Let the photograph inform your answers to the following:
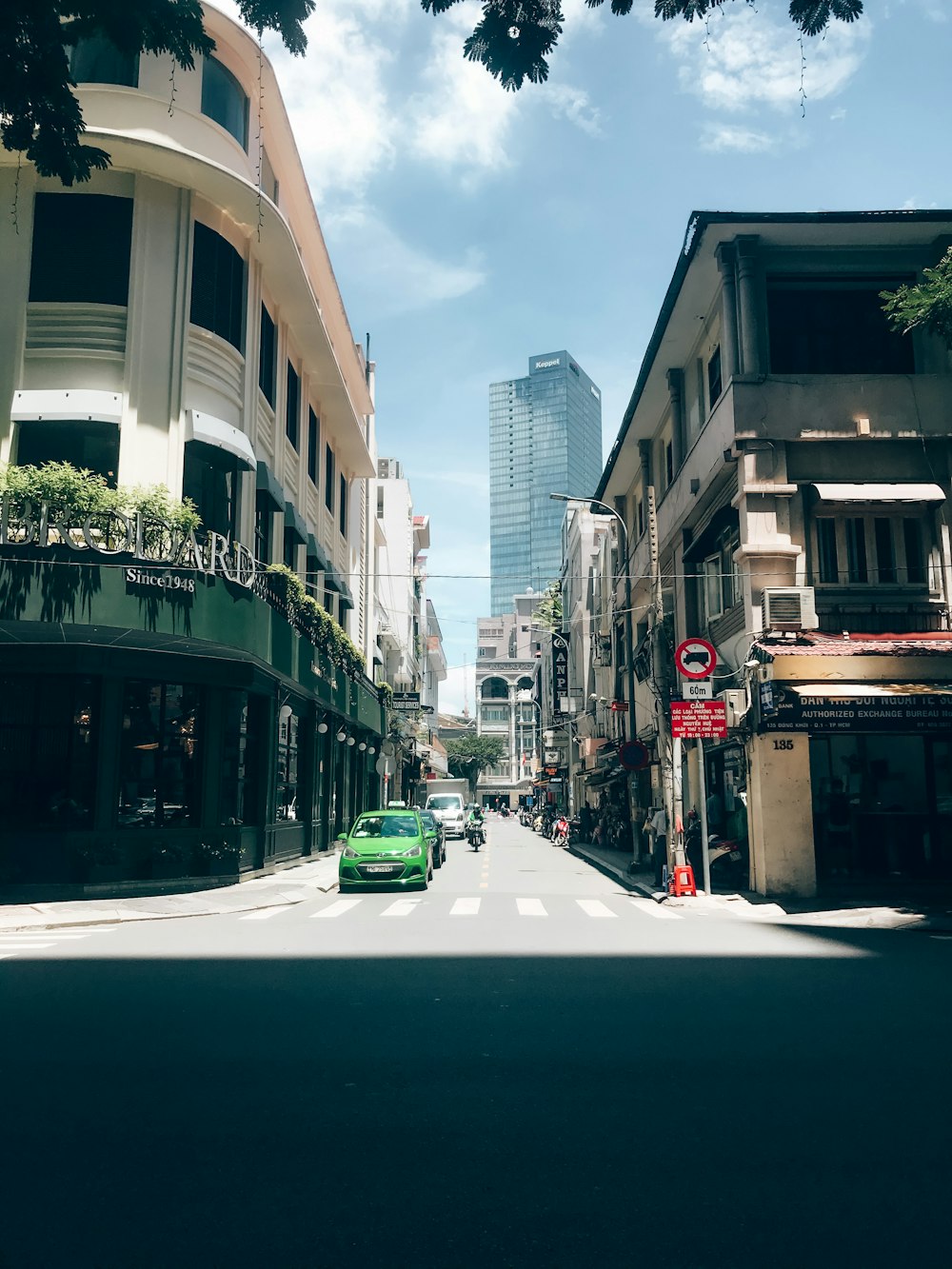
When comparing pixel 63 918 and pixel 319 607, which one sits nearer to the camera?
pixel 63 918

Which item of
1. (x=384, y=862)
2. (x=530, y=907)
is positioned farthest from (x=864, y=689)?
(x=384, y=862)

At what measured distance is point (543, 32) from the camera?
6148mm

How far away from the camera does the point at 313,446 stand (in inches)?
1304

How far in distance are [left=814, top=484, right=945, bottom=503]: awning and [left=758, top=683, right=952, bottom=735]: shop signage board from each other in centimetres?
377

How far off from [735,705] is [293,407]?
1613 cm

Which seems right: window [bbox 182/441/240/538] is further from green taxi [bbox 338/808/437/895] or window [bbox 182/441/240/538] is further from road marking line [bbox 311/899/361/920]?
road marking line [bbox 311/899/361/920]

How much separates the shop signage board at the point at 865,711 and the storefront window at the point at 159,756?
11447 mm

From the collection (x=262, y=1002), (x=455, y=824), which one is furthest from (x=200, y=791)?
(x=455, y=824)

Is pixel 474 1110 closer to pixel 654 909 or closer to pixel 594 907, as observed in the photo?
pixel 594 907

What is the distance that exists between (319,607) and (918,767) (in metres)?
15.5

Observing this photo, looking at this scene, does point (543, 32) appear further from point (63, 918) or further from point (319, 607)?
point (319, 607)

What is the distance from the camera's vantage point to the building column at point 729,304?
20969mm

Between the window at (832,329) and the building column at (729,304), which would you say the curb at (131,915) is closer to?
the building column at (729,304)

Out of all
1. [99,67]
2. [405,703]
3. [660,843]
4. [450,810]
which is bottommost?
[660,843]
